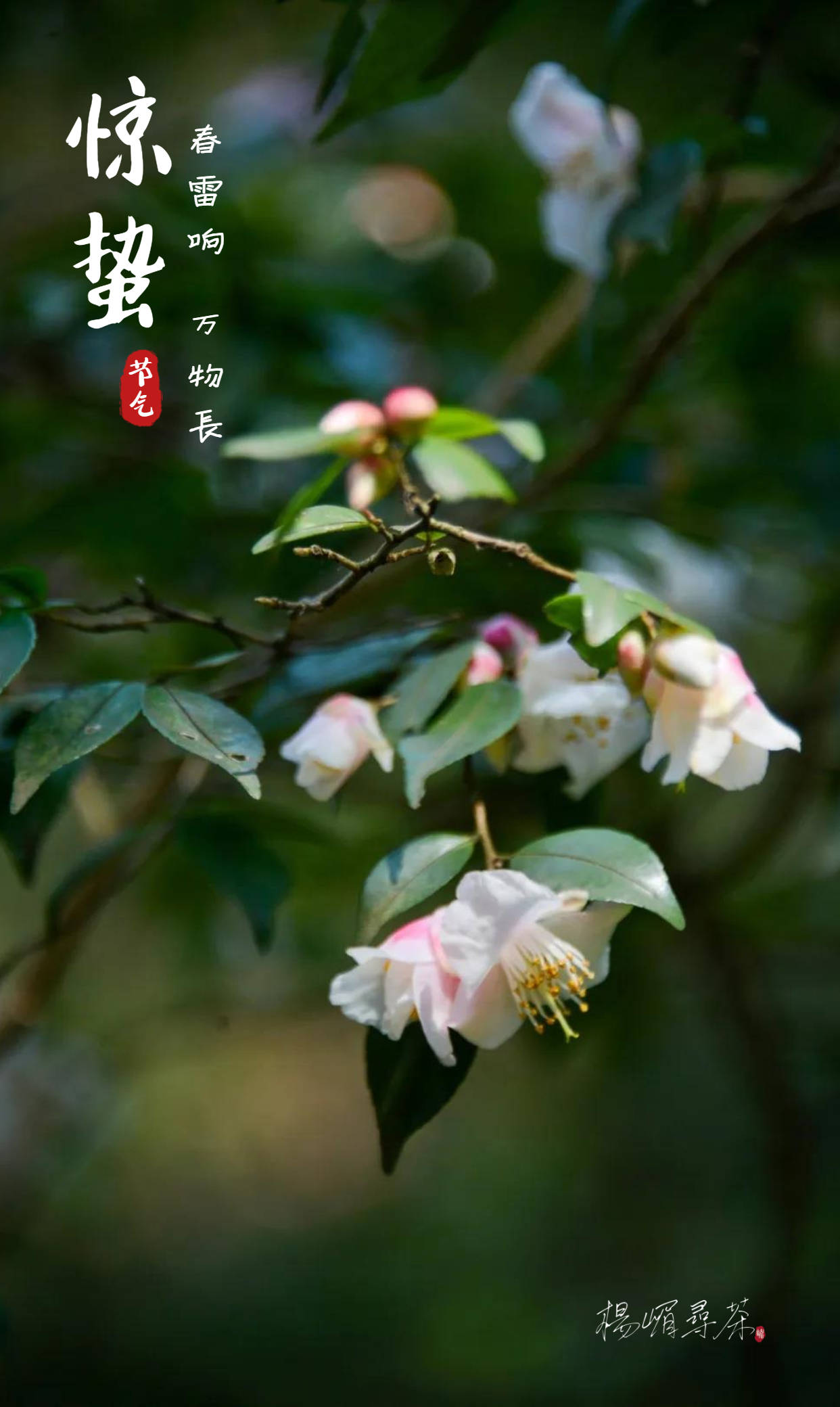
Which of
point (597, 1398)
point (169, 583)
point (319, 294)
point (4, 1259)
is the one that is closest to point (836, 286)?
point (319, 294)

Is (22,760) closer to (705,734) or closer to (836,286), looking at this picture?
(705,734)

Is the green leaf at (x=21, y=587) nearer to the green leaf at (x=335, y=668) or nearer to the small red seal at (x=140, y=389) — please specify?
the green leaf at (x=335, y=668)

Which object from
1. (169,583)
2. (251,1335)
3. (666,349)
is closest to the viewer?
(666,349)

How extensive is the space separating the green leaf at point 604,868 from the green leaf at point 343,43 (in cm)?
42

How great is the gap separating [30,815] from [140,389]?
1.68ft

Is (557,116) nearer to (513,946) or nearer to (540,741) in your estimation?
(540,741)

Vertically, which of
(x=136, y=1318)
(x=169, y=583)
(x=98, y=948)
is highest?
(x=169, y=583)

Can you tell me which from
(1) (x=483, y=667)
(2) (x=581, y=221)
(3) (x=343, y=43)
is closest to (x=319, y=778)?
(1) (x=483, y=667)

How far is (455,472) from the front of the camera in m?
0.67

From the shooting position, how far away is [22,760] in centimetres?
51

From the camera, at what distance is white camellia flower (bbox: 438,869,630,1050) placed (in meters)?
0.49

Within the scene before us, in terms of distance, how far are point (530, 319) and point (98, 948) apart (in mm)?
1305

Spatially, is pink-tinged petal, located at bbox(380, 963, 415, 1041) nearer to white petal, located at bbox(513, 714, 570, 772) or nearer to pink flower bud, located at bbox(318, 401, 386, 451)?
white petal, located at bbox(513, 714, 570, 772)

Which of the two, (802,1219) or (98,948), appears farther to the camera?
(98,948)
